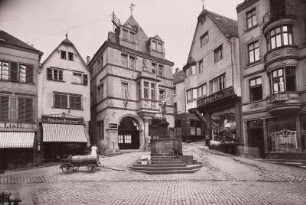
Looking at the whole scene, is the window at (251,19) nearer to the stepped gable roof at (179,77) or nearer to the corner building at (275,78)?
the corner building at (275,78)

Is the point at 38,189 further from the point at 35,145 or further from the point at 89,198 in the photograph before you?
the point at 35,145

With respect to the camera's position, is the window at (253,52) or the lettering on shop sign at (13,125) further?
the window at (253,52)

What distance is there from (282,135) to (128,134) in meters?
16.2

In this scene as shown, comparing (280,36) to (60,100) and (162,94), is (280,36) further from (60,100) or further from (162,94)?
(60,100)

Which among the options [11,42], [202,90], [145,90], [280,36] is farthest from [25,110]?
[280,36]

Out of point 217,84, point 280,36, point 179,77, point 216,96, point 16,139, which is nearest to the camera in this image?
point 280,36

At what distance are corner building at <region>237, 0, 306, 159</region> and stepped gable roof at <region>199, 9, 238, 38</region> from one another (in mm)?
3060

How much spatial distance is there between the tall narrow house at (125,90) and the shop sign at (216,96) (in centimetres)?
443

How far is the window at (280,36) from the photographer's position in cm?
2402

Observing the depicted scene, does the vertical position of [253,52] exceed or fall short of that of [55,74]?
it exceeds it

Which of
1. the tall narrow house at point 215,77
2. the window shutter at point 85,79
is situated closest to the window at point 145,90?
the tall narrow house at point 215,77

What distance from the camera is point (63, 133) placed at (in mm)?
27906

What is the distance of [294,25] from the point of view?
77.9 feet

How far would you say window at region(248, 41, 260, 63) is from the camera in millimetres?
27453
